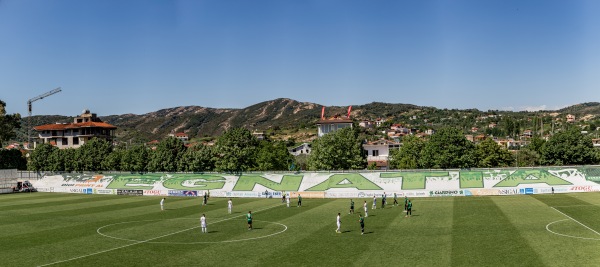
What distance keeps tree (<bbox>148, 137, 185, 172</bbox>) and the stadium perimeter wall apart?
262 inches

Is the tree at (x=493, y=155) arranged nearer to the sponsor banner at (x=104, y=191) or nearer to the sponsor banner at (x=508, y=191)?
the sponsor banner at (x=508, y=191)

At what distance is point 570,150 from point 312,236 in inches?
2961

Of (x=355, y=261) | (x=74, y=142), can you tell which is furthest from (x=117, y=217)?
Answer: (x=74, y=142)

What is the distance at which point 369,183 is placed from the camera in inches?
3282

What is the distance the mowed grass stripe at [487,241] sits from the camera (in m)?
30.6

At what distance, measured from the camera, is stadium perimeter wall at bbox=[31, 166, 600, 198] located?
78188mm

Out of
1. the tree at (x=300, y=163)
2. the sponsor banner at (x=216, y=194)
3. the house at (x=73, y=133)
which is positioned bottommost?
the sponsor banner at (x=216, y=194)

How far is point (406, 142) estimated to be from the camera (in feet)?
383

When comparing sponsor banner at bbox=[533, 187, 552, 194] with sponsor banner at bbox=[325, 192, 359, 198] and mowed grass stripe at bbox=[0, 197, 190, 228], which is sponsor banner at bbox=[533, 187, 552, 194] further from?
mowed grass stripe at bbox=[0, 197, 190, 228]

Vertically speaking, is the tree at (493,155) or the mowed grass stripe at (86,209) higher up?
the tree at (493,155)

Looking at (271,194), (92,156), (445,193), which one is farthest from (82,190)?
(445,193)

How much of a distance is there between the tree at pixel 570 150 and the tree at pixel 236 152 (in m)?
61.7

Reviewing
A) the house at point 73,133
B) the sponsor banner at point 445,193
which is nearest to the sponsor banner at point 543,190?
the sponsor banner at point 445,193

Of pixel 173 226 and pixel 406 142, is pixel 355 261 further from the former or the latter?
pixel 406 142
